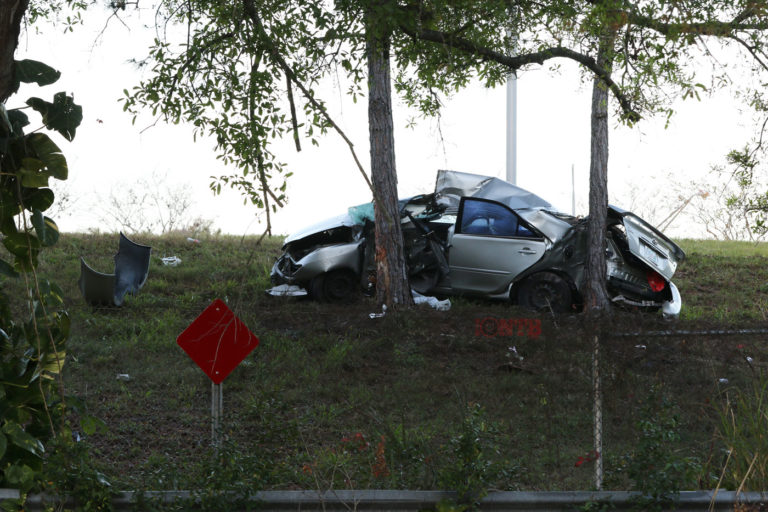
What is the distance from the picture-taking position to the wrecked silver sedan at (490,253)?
13328 mm

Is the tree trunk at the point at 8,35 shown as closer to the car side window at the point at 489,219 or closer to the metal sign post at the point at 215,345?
the metal sign post at the point at 215,345

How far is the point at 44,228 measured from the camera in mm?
4340

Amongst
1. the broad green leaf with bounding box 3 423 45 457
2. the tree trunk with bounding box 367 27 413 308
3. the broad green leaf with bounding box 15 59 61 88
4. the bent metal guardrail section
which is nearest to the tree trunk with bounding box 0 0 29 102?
the broad green leaf with bounding box 15 59 61 88

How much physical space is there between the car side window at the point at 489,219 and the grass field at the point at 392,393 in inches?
48.1

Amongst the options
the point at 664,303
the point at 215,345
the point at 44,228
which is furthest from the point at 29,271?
the point at 664,303

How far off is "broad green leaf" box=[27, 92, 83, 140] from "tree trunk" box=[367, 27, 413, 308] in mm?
8869

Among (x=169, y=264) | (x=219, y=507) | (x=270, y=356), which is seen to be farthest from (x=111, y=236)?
(x=219, y=507)

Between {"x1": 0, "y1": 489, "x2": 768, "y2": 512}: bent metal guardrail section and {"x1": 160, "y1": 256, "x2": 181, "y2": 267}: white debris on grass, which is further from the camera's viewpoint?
{"x1": 160, "y1": 256, "x2": 181, "y2": 267}: white debris on grass

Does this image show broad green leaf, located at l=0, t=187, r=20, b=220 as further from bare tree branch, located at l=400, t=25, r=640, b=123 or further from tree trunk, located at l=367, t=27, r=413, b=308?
tree trunk, located at l=367, t=27, r=413, b=308

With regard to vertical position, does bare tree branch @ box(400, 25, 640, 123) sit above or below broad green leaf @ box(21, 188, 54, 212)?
above

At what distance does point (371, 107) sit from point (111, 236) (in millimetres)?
8575

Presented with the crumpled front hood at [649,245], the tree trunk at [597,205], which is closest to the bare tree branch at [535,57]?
the tree trunk at [597,205]

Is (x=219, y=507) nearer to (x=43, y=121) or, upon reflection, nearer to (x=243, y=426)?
(x=43, y=121)

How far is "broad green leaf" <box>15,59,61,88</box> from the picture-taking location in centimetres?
418
